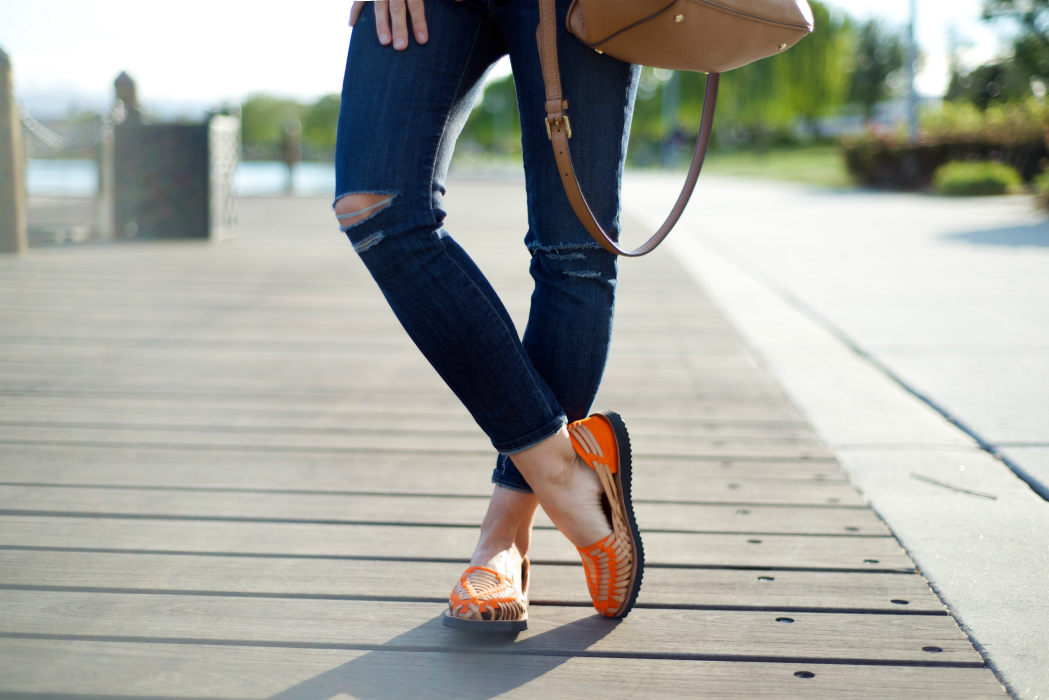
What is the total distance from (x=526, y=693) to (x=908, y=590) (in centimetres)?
70

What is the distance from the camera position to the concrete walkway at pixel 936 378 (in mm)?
1494

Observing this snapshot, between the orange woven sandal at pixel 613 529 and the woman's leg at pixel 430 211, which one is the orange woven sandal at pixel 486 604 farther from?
the woman's leg at pixel 430 211

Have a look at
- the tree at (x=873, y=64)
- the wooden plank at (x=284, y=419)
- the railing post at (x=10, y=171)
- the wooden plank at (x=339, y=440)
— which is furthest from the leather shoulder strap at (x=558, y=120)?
the tree at (x=873, y=64)

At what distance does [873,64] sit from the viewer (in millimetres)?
60000

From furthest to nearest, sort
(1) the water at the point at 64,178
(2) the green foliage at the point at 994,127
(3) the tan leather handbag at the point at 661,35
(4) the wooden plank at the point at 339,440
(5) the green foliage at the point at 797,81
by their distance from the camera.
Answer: (5) the green foliage at the point at 797,81
(2) the green foliage at the point at 994,127
(1) the water at the point at 64,178
(4) the wooden plank at the point at 339,440
(3) the tan leather handbag at the point at 661,35

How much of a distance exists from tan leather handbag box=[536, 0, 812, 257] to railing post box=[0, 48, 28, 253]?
4801mm

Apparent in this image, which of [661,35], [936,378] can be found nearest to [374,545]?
[661,35]

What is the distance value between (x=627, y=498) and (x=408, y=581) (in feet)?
1.31

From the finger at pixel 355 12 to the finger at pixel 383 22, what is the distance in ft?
0.13

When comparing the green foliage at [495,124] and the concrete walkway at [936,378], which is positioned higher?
the green foliage at [495,124]

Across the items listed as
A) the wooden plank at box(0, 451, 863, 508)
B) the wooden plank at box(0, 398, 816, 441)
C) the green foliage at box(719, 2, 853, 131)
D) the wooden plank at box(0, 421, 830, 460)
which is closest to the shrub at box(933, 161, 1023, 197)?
the wooden plank at box(0, 398, 816, 441)

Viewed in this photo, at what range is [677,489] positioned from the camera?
6.35 feet

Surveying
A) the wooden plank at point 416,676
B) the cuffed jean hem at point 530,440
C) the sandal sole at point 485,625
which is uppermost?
the cuffed jean hem at point 530,440

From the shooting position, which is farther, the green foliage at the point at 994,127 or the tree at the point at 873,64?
the tree at the point at 873,64
